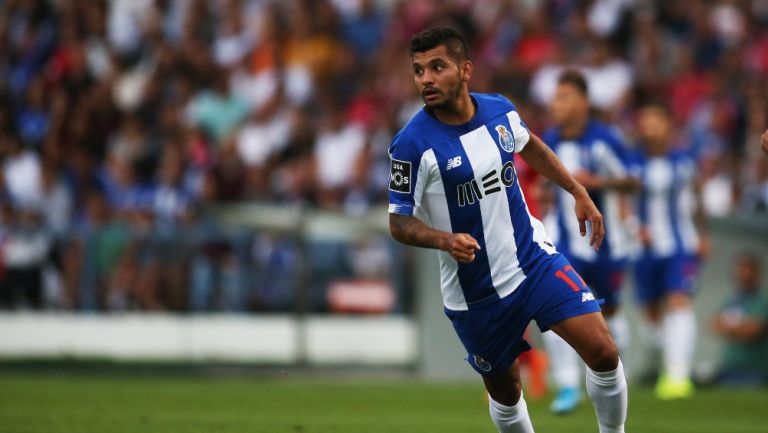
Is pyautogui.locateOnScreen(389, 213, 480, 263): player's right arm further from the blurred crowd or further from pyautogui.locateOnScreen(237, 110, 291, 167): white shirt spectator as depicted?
pyautogui.locateOnScreen(237, 110, 291, 167): white shirt spectator

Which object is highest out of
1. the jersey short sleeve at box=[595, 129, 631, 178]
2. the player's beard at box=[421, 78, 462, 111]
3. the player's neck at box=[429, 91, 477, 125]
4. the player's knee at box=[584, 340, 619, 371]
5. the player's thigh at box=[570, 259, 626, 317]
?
the player's beard at box=[421, 78, 462, 111]

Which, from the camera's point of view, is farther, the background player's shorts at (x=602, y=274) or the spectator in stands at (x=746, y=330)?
the spectator in stands at (x=746, y=330)

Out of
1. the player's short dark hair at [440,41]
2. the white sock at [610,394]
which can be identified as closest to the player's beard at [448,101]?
the player's short dark hair at [440,41]

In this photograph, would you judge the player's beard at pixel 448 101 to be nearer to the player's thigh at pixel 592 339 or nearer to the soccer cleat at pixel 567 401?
the player's thigh at pixel 592 339

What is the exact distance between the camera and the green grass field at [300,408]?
951 cm

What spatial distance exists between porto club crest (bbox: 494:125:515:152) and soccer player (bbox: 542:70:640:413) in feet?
12.5

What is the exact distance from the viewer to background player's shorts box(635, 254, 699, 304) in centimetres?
1342

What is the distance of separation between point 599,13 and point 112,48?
8.05 metres

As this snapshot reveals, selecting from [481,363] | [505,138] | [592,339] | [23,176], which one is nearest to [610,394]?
[592,339]

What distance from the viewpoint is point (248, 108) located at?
19.2 m

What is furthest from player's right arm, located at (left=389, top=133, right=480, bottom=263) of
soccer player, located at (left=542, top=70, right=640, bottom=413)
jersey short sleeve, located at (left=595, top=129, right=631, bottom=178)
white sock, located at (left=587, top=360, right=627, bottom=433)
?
jersey short sleeve, located at (left=595, top=129, right=631, bottom=178)

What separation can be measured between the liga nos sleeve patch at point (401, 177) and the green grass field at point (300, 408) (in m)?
3.14

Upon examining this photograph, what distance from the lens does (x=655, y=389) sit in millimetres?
13820

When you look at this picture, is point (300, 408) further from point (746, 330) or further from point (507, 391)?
point (746, 330)
